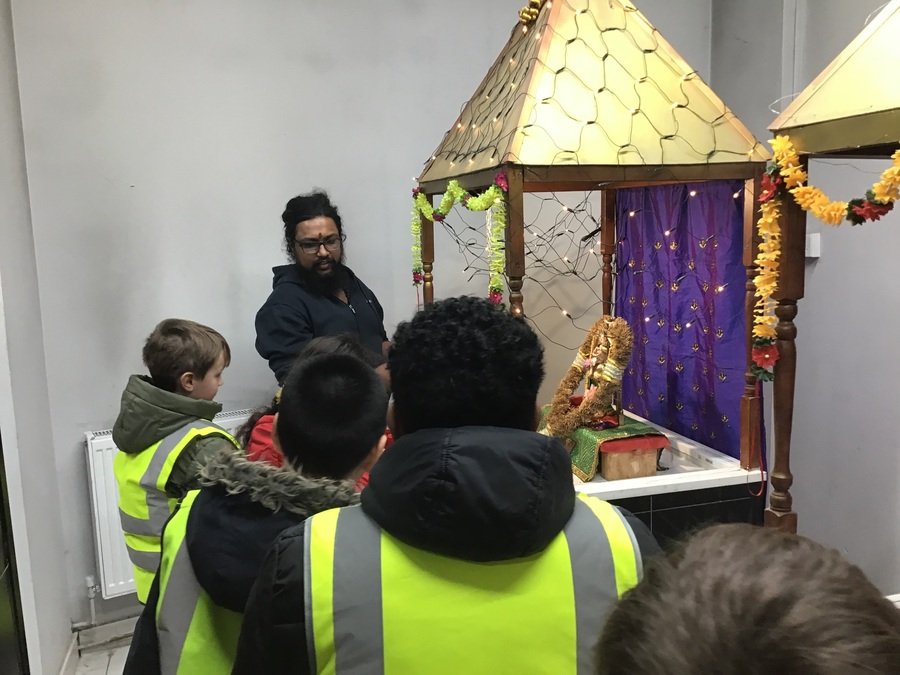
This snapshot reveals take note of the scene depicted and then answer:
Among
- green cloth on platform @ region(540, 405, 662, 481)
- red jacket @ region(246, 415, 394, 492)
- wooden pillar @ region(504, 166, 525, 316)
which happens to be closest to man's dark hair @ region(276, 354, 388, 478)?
red jacket @ region(246, 415, 394, 492)

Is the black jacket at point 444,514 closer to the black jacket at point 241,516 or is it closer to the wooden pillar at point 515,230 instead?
→ the black jacket at point 241,516

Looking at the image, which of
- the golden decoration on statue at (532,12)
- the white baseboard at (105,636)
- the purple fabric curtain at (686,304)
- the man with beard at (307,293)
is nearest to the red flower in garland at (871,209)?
the purple fabric curtain at (686,304)

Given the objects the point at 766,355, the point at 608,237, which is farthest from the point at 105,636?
the point at 766,355

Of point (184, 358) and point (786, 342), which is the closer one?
point (184, 358)

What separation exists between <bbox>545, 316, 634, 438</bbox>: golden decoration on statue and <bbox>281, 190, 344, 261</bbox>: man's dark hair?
1.09 metres

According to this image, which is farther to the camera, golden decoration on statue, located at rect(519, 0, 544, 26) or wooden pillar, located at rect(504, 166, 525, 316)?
golden decoration on statue, located at rect(519, 0, 544, 26)

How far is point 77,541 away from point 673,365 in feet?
7.53

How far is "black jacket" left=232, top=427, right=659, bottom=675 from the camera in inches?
33.6

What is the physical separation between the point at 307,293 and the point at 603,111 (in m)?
1.36

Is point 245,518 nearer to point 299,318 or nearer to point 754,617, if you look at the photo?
point 754,617

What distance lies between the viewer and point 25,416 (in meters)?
2.35

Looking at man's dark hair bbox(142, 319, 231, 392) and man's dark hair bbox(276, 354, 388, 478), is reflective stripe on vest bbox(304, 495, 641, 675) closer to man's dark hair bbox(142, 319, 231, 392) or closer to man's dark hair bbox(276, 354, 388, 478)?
man's dark hair bbox(276, 354, 388, 478)

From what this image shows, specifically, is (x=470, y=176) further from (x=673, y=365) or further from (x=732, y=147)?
(x=673, y=365)

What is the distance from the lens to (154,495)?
173 centimetres
